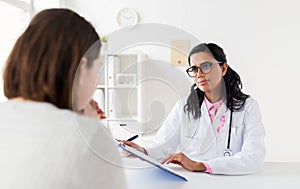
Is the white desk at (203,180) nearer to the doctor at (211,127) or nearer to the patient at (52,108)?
the doctor at (211,127)

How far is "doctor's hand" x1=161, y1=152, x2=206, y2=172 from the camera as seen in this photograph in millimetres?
1161

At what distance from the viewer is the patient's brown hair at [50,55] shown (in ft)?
2.00

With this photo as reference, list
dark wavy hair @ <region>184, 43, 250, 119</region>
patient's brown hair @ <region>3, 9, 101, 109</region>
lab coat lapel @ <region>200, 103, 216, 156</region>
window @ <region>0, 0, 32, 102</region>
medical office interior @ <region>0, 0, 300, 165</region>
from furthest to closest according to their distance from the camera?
medical office interior @ <region>0, 0, 300, 165</region>, window @ <region>0, 0, 32, 102</region>, lab coat lapel @ <region>200, 103, 216, 156</region>, dark wavy hair @ <region>184, 43, 250, 119</region>, patient's brown hair @ <region>3, 9, 101, 109</region>

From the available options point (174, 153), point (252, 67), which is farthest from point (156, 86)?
point (252, 67)

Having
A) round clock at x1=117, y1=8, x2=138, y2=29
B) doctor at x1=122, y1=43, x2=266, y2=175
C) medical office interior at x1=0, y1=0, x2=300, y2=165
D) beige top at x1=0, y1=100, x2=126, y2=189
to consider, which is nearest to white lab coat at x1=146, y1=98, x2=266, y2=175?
doctor at x1=122, y1=43, x2=266, y2=175

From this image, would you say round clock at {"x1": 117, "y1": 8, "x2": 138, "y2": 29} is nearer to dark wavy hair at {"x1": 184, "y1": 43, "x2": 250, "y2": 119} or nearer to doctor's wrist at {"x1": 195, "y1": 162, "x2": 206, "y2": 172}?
dark wavy hair at {"x1": 184, "y1": 43, "x2": 250, "y2": 119}

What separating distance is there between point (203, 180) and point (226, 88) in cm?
43

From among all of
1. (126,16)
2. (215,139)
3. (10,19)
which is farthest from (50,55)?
(126,16)

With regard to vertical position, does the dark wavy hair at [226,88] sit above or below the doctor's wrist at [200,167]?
above

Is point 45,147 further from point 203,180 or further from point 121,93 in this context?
point 203,180

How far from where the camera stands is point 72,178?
0.64 metres

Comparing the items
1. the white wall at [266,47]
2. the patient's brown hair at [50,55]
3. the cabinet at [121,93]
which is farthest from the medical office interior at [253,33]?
the patient's brown hair at [50,55]

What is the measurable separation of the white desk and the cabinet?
0.17m

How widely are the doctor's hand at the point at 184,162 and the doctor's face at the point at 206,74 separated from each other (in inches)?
9.5
